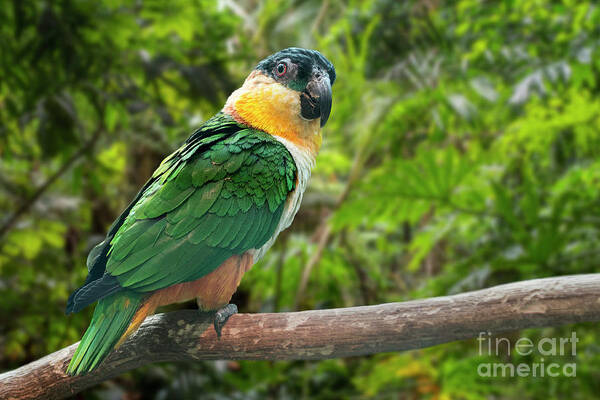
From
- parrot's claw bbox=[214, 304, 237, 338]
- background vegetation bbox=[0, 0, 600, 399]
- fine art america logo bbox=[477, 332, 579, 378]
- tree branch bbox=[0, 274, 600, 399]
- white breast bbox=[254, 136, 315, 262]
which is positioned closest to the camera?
tree branch bbox=[0, 274, 600, 399]

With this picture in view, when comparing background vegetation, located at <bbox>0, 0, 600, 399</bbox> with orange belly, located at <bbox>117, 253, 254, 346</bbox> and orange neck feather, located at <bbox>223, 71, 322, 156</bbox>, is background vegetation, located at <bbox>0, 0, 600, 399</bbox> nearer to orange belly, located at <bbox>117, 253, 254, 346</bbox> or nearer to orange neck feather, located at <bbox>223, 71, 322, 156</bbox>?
orange neck feather, located at <bbox>223, 71, 322, 156</bbox>

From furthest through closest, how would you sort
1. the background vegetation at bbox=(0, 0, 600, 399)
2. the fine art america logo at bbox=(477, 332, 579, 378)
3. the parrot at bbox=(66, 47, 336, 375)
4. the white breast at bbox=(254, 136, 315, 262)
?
the background vegetation at bbox=(0, 0, 600, 399) → the fine art america logo at bbox=(477, 332, 579, 378) → the white breast at bbox=(254, 136, 315, 262) → the parrot at bbox=(66, 47, 336, 375)

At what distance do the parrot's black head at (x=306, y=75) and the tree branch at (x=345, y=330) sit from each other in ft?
1.96

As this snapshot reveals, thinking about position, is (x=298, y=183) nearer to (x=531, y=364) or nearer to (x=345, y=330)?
(x=345, y=330)

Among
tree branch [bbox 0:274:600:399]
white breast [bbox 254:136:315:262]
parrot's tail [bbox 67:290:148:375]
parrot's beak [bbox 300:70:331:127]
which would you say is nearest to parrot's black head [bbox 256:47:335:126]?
parrot's beak [bbox 300:70:331:127]

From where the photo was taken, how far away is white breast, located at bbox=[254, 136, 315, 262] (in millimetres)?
1488

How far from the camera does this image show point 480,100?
14.0 ft

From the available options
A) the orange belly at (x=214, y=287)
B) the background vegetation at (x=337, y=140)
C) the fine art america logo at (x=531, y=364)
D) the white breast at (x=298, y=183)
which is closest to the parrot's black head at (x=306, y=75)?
the white breast at (x=298, y=183)

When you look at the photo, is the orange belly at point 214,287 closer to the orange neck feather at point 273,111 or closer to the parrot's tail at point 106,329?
the parrot's tail at point 106,329

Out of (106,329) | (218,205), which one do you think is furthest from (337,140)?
(106,329)

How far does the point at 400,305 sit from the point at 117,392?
2.67 meters

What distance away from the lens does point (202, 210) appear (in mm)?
1320

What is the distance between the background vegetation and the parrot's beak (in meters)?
1.18

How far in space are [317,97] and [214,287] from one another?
0.62 meters
